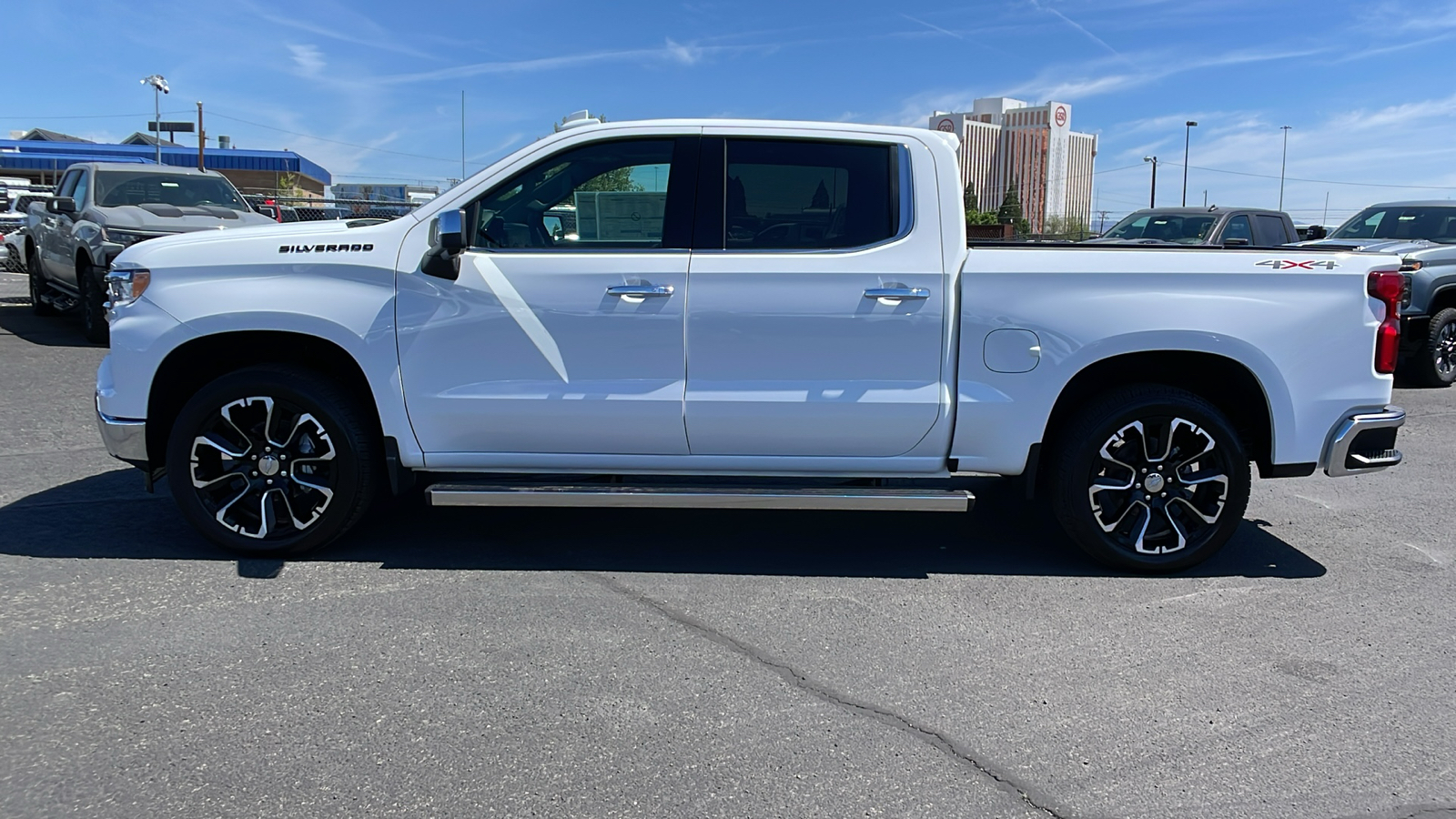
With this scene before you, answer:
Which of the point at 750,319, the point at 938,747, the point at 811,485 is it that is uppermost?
the point at 750,319

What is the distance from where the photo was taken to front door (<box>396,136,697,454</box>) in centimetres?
471

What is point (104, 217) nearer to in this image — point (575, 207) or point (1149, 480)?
point (575, 207)

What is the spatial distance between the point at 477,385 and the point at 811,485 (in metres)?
1.52

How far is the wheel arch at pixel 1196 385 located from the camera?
4.87m

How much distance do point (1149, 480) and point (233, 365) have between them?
4.18 meters

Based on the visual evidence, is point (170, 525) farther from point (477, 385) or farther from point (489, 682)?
point (489, 682)

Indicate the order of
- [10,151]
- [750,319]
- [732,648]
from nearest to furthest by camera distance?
1. [732,648]
2. [750,319]
3. [10,151]

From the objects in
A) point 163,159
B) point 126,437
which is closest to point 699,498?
point 126,437

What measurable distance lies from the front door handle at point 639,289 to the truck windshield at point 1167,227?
1129 cm

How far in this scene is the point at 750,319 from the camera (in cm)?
469

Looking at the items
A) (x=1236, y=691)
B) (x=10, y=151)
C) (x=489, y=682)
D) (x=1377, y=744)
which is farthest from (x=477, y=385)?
(x=10, y=151)

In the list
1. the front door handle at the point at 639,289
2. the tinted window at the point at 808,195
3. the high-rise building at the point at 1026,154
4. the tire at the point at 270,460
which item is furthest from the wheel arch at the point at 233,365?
the high-rise building at the point at 1026,154

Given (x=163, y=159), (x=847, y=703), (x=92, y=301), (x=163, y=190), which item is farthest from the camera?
(x=163, y=159)

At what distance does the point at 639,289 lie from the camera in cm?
468
